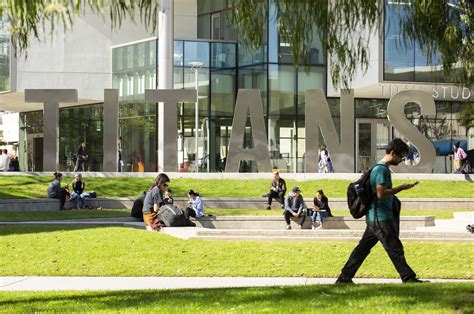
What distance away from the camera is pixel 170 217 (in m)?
17.8

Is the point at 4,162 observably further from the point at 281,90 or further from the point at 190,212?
the point at 190,212

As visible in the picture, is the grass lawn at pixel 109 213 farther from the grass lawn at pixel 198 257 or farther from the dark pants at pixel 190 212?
the grass lawn at pixel 198 257

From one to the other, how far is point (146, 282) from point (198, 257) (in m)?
2.05

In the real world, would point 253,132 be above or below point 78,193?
above

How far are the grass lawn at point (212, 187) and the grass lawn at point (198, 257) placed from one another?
44.5 ft

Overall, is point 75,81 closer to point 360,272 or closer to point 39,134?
point 39,134

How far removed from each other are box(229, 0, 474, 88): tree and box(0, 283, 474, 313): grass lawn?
206cm

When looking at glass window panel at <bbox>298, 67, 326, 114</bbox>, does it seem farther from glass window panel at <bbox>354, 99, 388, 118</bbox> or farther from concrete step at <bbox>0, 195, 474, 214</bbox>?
concrete step at <bbox>0, 195, 474, 214</bbox>

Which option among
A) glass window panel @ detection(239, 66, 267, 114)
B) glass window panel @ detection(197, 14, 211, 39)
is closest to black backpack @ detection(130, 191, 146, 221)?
glass window panel @ detection(239, 66, 267, 114)

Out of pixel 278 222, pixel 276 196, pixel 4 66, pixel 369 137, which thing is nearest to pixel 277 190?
pixel 276 196

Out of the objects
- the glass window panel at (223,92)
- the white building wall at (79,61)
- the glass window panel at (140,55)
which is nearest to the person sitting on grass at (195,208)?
the glass window panel at (223,92)

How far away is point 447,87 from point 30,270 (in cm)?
3367

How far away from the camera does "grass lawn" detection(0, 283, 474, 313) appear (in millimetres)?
7820

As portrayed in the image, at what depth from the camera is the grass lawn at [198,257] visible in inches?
503
